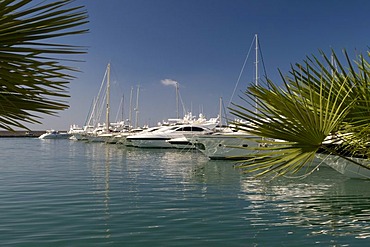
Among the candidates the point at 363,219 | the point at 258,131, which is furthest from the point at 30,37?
the point at 363,219

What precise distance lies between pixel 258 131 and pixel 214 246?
3.45 metres

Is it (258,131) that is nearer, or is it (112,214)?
(258,131)

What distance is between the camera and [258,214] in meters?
8.51

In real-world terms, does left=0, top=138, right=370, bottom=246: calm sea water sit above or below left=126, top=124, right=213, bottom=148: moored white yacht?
below

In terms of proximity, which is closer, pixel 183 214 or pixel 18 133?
pixel 18 133

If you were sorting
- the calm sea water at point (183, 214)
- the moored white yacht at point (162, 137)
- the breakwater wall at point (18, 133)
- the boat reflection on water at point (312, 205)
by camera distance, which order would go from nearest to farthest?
the breakwater wall at point (18, 133)
the calm sea water at point (183, 214)
the boat reflection on water at point (312, 205)
the moored white yacht at point (162, 137)

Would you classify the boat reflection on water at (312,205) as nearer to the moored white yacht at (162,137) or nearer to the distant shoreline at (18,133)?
the distant shoreline at (18,133)

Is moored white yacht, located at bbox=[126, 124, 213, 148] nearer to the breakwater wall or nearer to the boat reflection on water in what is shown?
the breakwater wall

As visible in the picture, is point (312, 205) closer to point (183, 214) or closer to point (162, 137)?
point (183, 214)

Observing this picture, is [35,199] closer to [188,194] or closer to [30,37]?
[188,194]

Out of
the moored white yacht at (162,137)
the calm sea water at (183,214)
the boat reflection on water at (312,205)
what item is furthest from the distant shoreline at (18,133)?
the moored white yacht at (162,137)

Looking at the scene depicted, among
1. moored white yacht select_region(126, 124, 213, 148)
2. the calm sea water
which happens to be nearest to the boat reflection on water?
the calm sea water

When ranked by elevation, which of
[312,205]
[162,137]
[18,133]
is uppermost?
[162,137]

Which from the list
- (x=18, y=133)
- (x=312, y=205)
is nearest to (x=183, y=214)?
(x=312, y=205)
